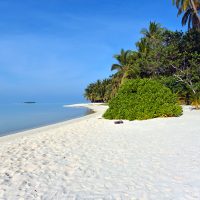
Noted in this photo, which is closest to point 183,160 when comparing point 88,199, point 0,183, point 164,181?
point 164,181

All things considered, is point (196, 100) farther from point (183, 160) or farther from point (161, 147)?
point (183, 160)

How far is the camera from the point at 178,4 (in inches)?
1219

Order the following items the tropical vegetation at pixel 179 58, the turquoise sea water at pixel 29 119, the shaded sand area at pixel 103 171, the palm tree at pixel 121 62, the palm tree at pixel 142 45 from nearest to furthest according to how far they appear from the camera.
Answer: the shaded sand area at pixel 103 171 → the turquoise sea water at pixel 29 119 → the tropical vegetation at pixel 179 58 → the palm tree at pixel 142 45 → the palm tree at pixel 121 62

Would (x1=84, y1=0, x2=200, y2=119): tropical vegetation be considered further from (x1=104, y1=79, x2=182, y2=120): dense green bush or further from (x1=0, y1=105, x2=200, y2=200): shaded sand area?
(x1=0, y1=105, x2=200, y2=200): shaded sand area

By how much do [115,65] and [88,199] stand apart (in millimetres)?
46150

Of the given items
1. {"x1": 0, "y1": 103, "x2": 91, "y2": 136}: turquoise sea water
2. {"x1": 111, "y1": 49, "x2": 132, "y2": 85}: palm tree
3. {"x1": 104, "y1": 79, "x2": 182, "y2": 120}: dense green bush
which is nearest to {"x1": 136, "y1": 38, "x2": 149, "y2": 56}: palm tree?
{"x1": 111, "y1": 49, "x2": 132, "y2": 85}: palm tree

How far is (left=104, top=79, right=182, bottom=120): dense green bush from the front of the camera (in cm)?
1752

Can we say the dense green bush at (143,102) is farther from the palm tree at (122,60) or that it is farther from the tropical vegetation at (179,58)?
the palm tree at (122,60)

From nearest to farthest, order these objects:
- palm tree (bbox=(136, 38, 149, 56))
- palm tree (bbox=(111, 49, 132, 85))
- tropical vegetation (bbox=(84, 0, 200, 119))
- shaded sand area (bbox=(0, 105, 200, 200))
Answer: shaded sand area (bbox=(0, 105, 200, 200)) < tropical vegetation (bbox=(84, 0, 200, 119)) < palm tree (bbox=(136, 38, 149, 56)) < palm tree (bbox=(111, 49, 132, 85))

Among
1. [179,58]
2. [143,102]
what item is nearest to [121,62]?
[179,58]

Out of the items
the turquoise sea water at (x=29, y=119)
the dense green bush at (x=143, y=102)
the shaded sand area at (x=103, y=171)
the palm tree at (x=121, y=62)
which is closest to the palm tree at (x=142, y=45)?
the palm tree at (x=121, y=62)

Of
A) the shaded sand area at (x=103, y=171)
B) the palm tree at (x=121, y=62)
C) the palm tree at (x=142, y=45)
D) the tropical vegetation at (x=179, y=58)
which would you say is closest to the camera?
the shaded sand area at (x=103, y=171)

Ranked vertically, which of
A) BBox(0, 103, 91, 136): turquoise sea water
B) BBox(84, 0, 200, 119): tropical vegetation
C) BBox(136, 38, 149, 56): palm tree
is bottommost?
BBox(0, 103, 91, 136): turquoise sea water

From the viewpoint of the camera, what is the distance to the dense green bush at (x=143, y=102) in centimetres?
1752
